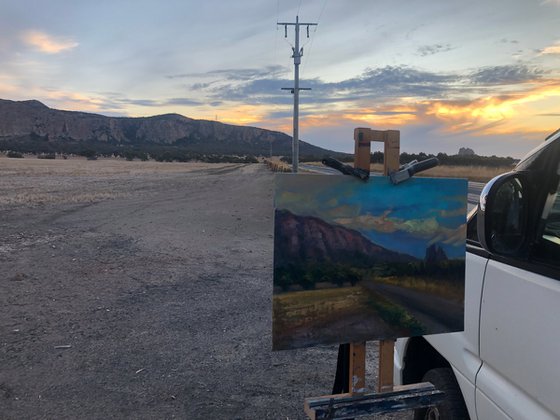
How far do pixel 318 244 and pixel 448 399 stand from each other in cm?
105

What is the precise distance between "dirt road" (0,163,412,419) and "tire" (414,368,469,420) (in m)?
1.45

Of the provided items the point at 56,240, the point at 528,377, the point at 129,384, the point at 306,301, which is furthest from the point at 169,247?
the point at 528,377

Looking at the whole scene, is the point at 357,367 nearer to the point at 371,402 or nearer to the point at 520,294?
the point at 371,402

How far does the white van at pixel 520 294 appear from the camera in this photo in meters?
1.74

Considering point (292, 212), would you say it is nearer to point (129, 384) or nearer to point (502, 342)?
point (502, 342)

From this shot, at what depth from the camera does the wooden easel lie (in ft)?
7.50

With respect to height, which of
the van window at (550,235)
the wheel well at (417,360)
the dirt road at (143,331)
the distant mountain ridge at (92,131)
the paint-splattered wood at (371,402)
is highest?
the distant mountain ridge at (92,131)

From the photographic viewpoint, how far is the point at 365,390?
2.41 meters

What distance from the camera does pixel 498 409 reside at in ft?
6.65

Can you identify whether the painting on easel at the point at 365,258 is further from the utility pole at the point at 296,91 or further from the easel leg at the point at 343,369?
the utility pole at the point at 296,91

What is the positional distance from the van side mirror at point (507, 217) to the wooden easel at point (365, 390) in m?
0.65

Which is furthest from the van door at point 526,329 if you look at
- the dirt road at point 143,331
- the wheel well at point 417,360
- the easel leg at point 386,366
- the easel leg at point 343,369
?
the dirt road at point 143,331

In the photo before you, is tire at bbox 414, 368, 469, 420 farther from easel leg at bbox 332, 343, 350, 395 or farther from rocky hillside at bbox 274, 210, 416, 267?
rocky hillside at bbox 274, 210, 416, 267

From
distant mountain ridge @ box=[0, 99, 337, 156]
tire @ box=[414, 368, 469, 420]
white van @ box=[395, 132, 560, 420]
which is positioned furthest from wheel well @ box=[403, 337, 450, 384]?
distant mountain ridge @ box=[0, 99, 337, 156]
